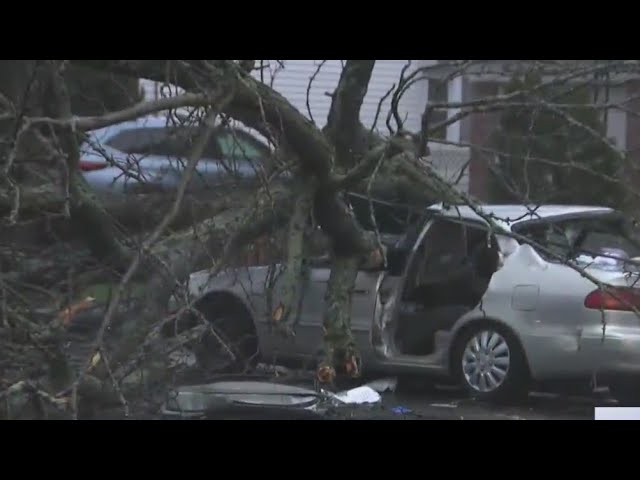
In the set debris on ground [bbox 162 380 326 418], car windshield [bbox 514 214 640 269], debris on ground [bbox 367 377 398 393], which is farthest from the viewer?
debris on ground [bbox 367 377 398 393]

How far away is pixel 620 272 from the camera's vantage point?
7855 millimetres

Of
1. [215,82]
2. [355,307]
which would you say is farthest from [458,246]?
[215,82]

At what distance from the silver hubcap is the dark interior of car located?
11.6 inches

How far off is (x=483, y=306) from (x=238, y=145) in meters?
2.39

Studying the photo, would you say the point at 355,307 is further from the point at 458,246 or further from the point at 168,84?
the point at 168,84

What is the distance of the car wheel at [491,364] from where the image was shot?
839cm

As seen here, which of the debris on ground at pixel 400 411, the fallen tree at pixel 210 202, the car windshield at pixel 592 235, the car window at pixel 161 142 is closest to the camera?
the fallen tree at pixel 210 202

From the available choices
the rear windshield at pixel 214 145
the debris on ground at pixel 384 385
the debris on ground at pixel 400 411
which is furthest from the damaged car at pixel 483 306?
the debris on ground at pixel 400 411

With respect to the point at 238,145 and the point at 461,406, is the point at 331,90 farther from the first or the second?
the point at 238,145

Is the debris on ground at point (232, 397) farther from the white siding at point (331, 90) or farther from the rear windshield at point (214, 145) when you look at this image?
the white siding at point (331, 90)

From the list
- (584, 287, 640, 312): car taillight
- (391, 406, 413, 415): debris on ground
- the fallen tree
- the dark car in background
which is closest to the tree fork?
the fallen tree

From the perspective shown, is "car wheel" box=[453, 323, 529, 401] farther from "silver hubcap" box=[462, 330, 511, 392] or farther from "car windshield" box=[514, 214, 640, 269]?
"car windshield" box=[514, 214, 640, 269]

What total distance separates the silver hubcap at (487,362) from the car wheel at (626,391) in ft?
2.61

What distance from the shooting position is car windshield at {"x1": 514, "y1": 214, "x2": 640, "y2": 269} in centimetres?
794
